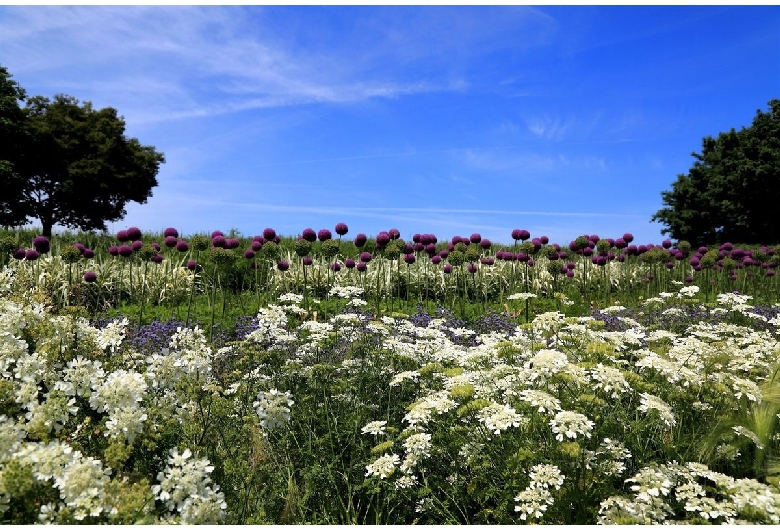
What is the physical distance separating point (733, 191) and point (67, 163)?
135ft

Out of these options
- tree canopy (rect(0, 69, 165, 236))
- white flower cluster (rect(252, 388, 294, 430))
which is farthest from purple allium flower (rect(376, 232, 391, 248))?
tree canopy (rect(0, 69, 165, 236))

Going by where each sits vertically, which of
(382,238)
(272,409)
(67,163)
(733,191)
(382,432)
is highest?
(67,163)

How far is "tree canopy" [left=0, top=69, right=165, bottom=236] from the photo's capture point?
3450cm

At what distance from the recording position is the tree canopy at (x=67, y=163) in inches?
1358

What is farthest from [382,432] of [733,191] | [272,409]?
[733,191]

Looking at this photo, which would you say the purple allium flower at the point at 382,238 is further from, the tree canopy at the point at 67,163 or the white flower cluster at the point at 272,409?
the tree canopy at the point at 67,163

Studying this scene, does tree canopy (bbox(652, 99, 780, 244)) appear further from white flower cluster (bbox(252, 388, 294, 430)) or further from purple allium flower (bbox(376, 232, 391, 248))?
white flower cluster (bbox(252, 388, 294, 430))

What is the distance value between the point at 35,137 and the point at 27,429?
38.9 metres

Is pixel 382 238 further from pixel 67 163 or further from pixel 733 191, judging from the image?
pixel 67 163

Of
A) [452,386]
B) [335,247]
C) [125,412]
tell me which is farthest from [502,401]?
[335,247]

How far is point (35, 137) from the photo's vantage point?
34.5m

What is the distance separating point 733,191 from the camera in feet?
105

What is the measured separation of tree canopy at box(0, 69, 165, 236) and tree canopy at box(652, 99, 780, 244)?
36.0 metres

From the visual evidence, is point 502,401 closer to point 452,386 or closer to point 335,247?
point 452,386
